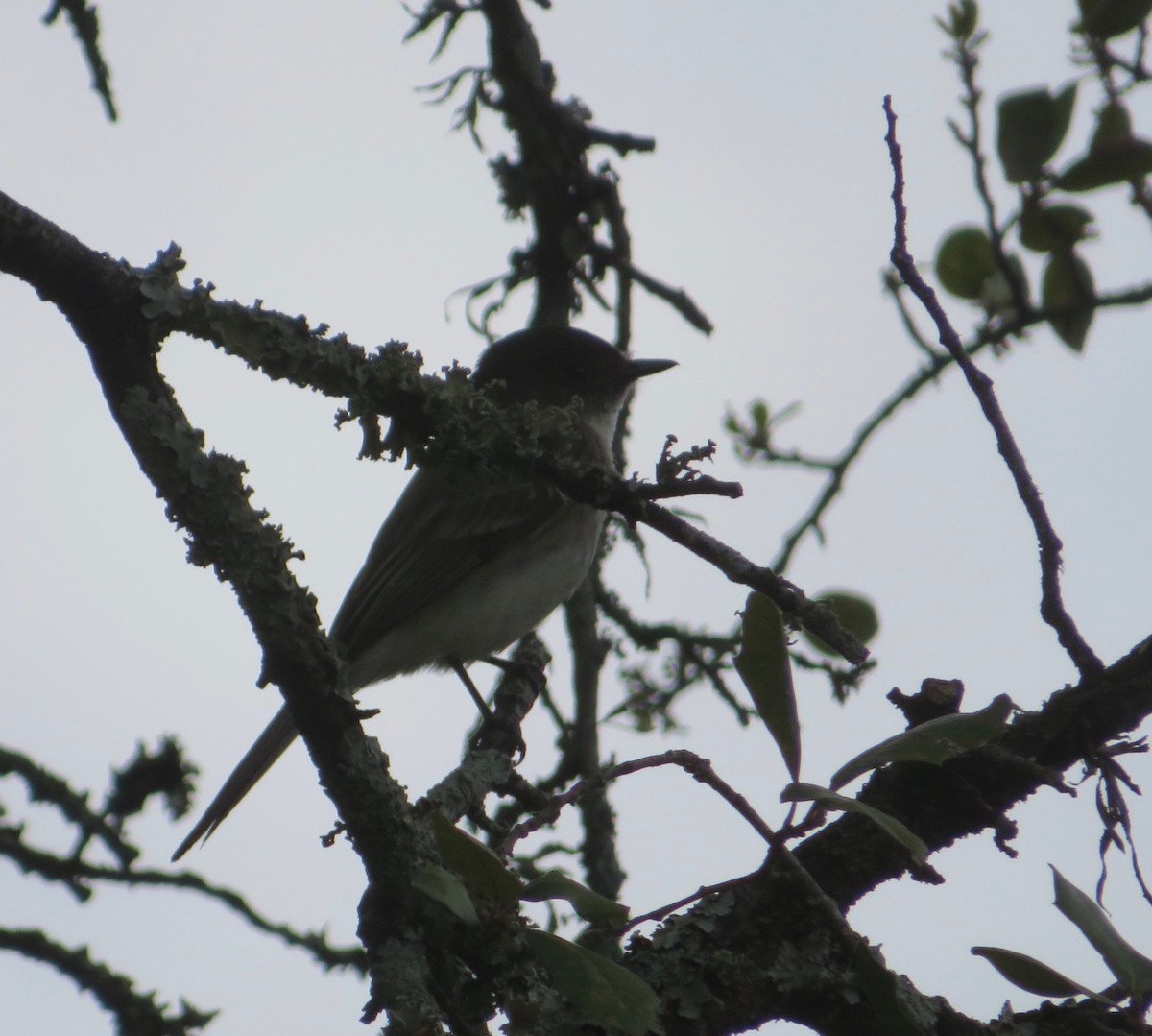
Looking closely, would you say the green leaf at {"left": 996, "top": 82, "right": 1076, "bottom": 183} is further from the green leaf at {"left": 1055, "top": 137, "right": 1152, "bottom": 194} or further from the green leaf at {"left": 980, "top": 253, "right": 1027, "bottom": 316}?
the green leaf at {"left": 980, "top": 253, "right": 1027, "bottom": 316}

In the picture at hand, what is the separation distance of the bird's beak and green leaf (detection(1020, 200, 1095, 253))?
2.67 m

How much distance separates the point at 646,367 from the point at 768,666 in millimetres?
4693

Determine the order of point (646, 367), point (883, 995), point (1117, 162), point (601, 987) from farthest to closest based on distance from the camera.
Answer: point (646, 367) → point (1117, 162) → point (883, 995) → point (601, 987)

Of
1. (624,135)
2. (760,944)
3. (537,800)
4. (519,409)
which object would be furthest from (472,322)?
(760,944)

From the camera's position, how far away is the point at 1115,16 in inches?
152

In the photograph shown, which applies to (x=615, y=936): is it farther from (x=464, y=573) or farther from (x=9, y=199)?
(x=464, y=573)

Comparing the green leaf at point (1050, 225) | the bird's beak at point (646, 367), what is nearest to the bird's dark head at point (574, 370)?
the bird's beak at point (646, 367)

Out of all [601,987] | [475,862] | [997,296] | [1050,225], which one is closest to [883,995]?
[601,987]

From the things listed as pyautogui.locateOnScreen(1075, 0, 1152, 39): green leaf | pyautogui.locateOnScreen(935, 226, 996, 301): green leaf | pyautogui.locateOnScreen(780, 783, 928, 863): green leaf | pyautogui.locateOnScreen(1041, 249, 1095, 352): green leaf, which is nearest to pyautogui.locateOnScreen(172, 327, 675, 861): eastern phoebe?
pyautogui.locateOnScreen(935, 226, 996, 301): green leaf

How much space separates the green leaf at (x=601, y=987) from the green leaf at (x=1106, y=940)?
0.66 meters

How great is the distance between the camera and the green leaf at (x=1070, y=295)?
170 inches

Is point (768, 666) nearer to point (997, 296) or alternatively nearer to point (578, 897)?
point (578, 897)

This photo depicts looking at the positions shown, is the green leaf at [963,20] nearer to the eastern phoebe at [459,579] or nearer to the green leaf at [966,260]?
the green leaf at [966,260]

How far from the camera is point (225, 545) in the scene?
2.25m
